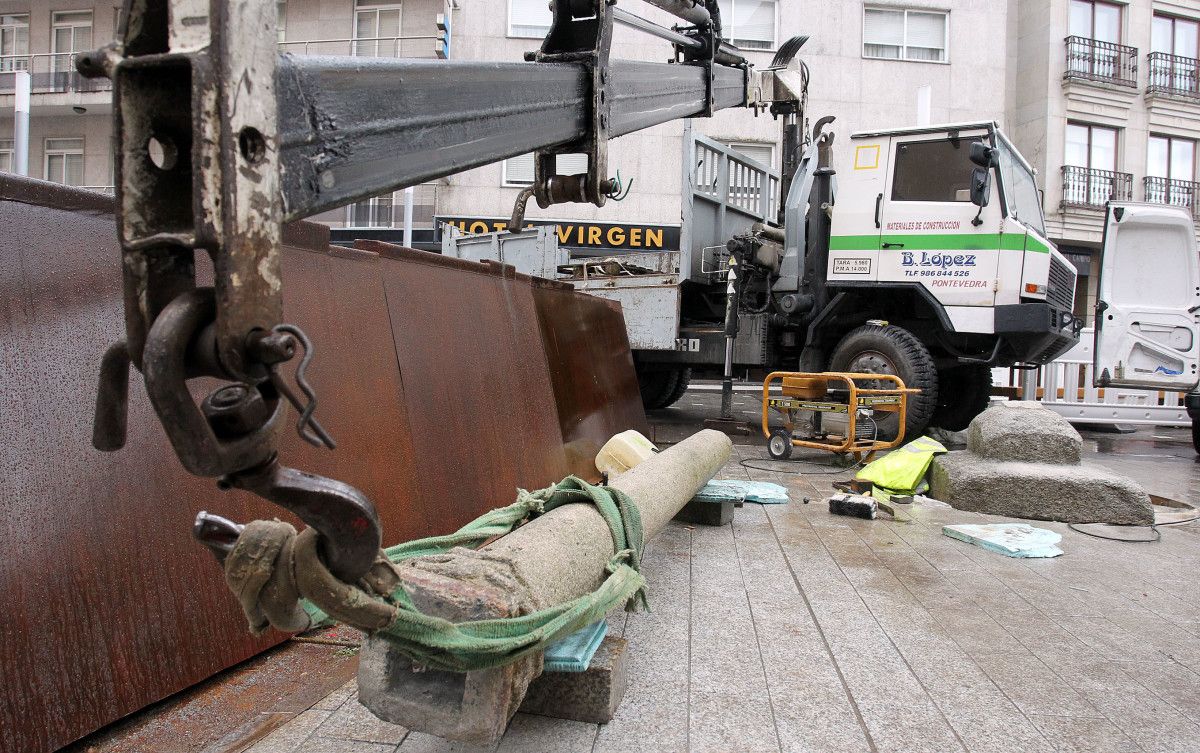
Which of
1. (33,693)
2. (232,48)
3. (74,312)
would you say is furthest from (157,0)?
(33,693)

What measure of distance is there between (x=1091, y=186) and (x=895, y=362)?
1682 centimetres

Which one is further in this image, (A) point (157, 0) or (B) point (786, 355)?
(B) point (786, 355)

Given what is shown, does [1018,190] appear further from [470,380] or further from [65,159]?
[65,159]

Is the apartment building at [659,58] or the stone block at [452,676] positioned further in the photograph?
Answer: the apartment building at [659,58]

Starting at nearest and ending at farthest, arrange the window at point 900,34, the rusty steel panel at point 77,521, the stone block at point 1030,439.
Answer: the rusty steel panel at point 77,521 < the stone block at point 1030,439 < the window at point 900,34

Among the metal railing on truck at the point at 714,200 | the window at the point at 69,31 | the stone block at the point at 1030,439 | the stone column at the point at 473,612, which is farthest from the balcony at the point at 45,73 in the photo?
the stone column at the point at 473,612

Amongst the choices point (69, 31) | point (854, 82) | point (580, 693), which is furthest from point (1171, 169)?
point (69, 31)

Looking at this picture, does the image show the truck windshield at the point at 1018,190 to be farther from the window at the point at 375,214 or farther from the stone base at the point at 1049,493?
the window at the point at 375,214

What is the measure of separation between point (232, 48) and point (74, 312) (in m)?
1.26

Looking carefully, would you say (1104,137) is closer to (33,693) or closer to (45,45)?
(33,693)

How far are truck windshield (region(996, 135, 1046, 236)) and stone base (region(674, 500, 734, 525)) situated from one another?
450 cm

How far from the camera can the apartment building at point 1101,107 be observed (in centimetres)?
1972

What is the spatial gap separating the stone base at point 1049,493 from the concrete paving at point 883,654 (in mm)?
427

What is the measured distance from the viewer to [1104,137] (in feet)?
66.7
